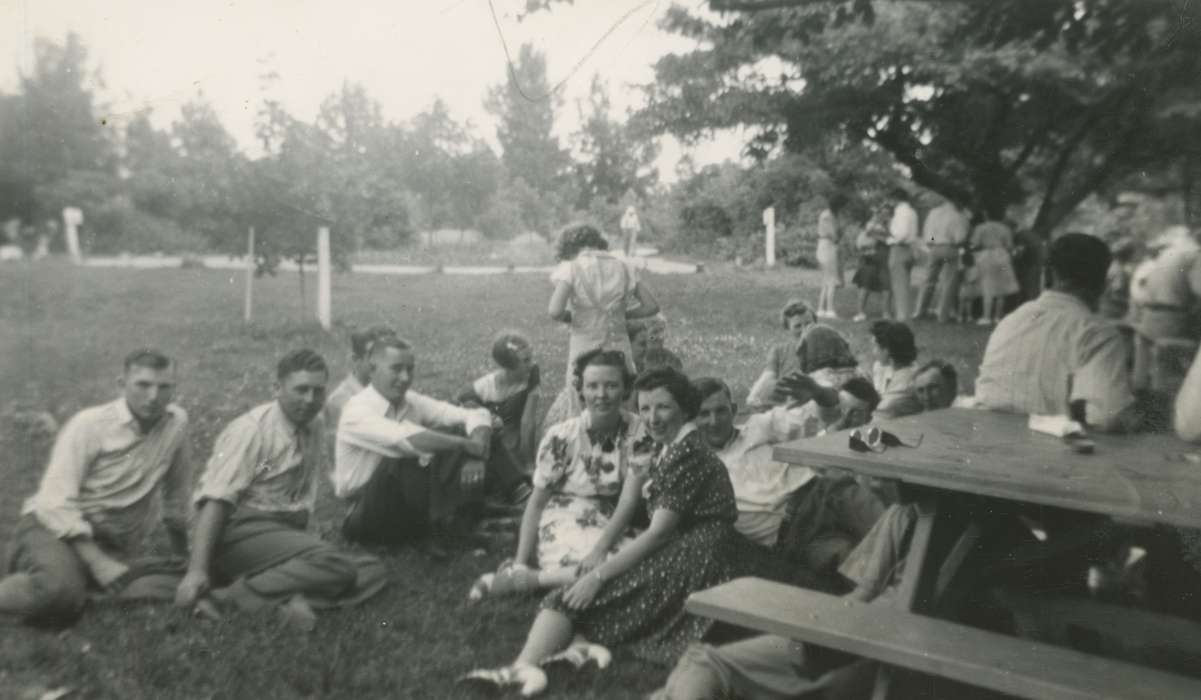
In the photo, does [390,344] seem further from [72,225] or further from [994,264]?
[994,264]

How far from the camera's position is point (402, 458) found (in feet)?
15.0

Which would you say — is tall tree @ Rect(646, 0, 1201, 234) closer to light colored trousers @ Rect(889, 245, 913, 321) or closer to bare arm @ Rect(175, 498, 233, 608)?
light colored trousers @ Rect(889, 245, 913, 321)

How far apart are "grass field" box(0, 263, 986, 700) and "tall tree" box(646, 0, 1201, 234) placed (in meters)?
1.71

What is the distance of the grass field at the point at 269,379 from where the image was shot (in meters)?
3.26

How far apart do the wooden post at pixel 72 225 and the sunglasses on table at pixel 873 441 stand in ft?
14.8

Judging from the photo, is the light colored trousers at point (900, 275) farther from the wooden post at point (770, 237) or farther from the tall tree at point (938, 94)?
the wooden post at point (770, 237)

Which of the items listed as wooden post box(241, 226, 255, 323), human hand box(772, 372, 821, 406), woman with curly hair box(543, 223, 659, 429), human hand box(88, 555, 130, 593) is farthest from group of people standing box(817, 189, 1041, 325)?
human hand box(88, 555, 130, 593)

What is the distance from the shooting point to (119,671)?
323cm

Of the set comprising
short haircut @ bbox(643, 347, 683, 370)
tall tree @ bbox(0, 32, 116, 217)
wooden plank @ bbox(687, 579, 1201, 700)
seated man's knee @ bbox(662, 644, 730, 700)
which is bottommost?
seated man's knee @ bbox(662, 644, 730, 700)

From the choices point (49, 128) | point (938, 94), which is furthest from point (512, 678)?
point (938, 94)

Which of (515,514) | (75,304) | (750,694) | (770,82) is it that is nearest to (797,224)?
(770,82)

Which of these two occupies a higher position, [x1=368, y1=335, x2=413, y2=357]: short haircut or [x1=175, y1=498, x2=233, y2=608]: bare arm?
[x1=368, y1=335, x2=413, y2=357]: short haircut

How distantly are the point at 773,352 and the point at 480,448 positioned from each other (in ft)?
6.86

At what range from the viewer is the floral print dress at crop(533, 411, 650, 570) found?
4.16 m
